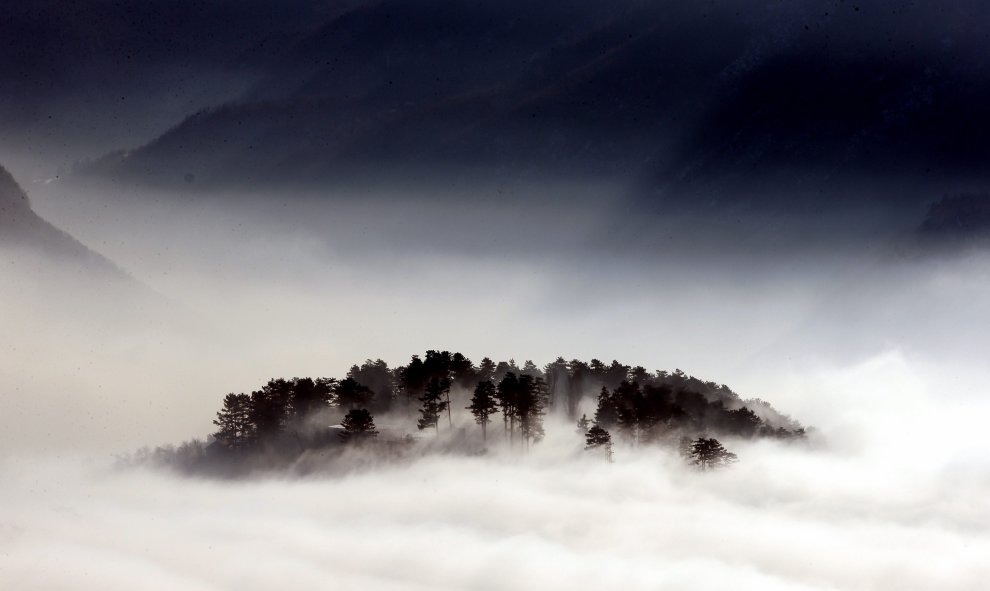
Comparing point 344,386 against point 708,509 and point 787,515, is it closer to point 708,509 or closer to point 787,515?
point 708,509

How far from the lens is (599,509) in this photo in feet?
401

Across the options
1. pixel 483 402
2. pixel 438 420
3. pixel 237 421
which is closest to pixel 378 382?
pixel 438 420

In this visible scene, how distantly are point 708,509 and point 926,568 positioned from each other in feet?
79.8

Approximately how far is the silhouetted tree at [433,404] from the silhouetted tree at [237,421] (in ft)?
71.4

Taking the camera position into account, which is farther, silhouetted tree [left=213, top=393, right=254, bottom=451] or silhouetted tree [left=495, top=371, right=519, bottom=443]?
silhouetted tree [left=213, top=393, right=254, bottom=451]

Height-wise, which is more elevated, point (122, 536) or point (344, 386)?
point (344, 386)

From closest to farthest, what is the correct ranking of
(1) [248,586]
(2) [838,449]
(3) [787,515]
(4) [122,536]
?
(1) [248,586], (4) [122,536], (3) [787,515], (2) [838,449]

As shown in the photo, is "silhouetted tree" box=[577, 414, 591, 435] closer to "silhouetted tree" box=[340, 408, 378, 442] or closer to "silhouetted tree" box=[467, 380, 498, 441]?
"silhouetted tree" box=[467, 380, 498, 441]

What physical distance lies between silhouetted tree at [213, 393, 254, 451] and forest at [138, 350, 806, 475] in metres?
0.13

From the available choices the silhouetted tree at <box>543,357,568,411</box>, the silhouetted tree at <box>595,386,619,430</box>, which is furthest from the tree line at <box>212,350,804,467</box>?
the silhouetted tree at <box>543,357,568,411</box>

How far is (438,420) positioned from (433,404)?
4.72 meters

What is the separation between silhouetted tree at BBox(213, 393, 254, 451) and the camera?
431 ft

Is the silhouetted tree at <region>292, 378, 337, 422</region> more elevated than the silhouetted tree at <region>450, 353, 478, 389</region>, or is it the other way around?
the silhouetted tree at <region>450, 353, 478, 389</region>

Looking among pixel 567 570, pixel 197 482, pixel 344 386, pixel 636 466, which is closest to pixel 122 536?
pixel 197 482
